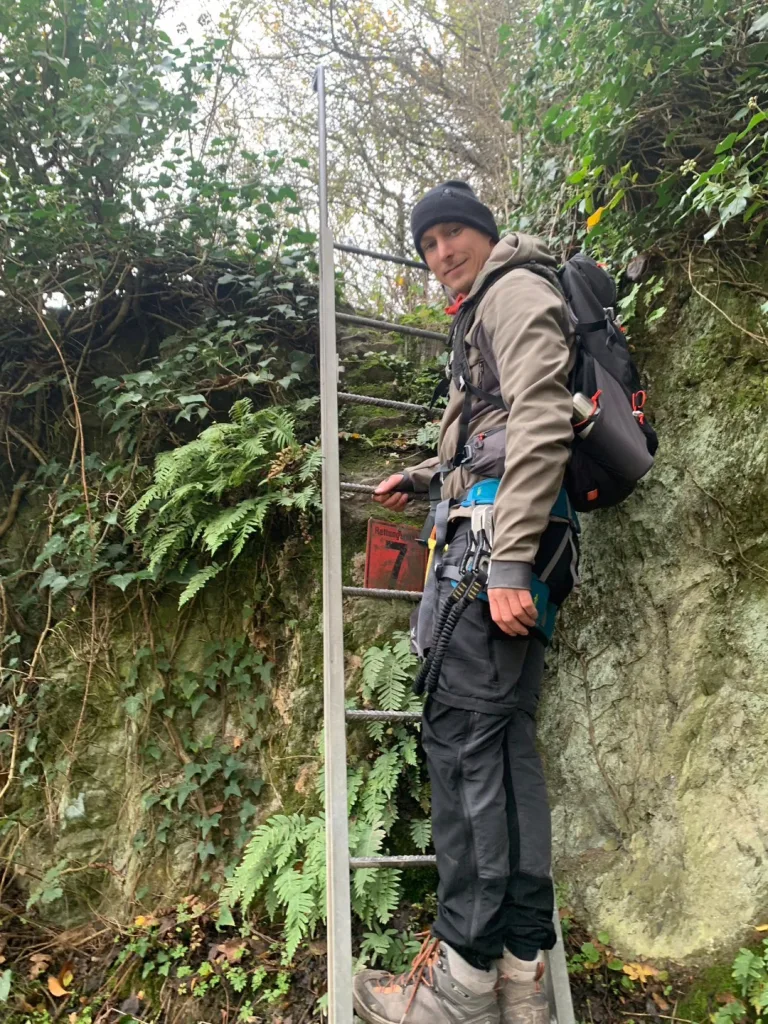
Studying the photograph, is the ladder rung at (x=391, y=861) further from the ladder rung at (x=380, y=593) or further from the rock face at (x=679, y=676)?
the ladder rung at (x=380, y=593)

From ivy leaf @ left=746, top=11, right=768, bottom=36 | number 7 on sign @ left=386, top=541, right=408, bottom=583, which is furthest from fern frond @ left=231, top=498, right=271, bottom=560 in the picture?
ivy leaf @ left=746, top=11, right=768, bottom=36

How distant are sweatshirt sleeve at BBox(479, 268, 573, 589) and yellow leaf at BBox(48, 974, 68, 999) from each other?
9.18 ft

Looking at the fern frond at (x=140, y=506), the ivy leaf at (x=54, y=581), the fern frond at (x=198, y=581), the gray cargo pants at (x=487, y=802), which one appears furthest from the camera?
the ivy leaf at (x=54, y=581)

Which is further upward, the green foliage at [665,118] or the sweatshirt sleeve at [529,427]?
the green foliage at [665,118]

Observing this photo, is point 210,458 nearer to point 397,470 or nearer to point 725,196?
point 397,470

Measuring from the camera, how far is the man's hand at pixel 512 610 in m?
1.95

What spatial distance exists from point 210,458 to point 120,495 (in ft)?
2.64

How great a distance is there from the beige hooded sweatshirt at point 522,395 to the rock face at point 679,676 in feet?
2.96

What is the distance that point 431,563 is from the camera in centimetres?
243

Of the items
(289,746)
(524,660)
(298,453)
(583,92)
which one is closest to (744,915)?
(524,660)

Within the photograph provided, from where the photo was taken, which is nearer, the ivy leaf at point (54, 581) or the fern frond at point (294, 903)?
the fern frond at point (294, 903)

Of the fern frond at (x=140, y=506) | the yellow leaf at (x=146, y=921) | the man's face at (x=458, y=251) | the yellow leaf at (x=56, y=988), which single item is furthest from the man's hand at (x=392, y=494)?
the yellow leaf at (x=56, y=988)

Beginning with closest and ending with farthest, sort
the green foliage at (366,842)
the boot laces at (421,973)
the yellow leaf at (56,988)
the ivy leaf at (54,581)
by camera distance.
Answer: the boot laces at (421,973), the green foliage at (366,842), the yellow leaf at (56,988), the ivy leaf at (54,581)

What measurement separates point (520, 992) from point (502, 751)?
0.68 m
